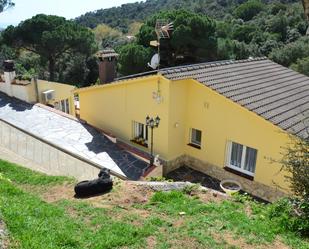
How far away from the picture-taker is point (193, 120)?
15961 mm

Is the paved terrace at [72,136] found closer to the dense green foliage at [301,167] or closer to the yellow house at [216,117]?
the yellow house at [216,117]

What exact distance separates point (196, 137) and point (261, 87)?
12.2 ft

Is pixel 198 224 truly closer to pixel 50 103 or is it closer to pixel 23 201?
pixel 23 201

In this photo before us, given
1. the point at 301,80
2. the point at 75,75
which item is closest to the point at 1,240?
the point at 301,80

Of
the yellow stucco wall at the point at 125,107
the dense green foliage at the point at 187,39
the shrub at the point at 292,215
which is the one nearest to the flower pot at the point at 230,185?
the yellow stucco wall at the point at 125,107

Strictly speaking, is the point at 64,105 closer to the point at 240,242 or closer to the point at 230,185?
the point at 230,185

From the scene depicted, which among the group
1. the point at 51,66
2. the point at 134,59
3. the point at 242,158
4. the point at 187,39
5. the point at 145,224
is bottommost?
the point at 51,66

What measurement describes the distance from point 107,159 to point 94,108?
171 inches

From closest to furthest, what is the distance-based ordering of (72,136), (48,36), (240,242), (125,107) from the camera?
(240,242) → (125,107) → (72,136) → (48,36)

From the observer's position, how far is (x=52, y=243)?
5.75m

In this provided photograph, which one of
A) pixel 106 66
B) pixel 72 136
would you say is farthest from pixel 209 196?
pixel 106 66

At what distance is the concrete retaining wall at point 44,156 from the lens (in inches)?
580

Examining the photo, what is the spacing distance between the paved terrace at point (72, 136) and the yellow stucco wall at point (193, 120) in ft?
4.48

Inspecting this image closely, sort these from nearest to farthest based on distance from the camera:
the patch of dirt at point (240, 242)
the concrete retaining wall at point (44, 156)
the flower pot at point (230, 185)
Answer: the patch of dirt at point (240, 242)
the flower pot at point (230, 185)
the concrete retaining wall at point (44, 156)
